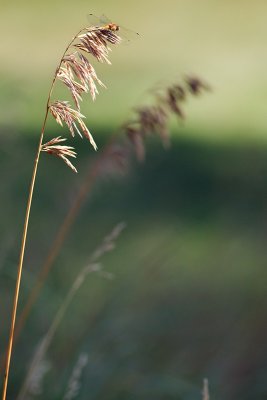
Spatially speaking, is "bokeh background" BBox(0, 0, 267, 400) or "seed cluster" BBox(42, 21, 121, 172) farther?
"bokeh background" BBox(0, 0, 267, 400)

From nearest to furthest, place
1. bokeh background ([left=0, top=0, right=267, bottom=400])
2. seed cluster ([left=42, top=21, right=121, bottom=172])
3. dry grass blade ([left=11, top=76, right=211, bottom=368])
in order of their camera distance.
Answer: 1. seed cluster ([left=42, top=21, right=121, bottom=172])
2. dry grass blade ([left=11, top=76, right=211, bottom=368])
3. bokeh background ([left=0, top=0, right=267, bottom=400])

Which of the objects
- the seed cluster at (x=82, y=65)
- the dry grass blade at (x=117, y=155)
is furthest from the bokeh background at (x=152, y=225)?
the seed cluster at (x=82, y=65)

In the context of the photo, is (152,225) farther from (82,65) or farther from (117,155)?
(82,65)

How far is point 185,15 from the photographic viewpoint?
7066mm

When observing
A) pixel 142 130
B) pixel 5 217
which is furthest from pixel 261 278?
pixel 142 130

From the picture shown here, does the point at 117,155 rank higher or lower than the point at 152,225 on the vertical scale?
lower

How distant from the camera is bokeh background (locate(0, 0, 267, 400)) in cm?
188

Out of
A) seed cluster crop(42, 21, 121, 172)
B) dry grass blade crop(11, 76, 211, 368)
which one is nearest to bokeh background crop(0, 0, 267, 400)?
dry grass blade crop(11, 76, 211, 368)

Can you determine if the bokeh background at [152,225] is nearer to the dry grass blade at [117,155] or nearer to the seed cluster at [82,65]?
the dry grass blade at [117,155]

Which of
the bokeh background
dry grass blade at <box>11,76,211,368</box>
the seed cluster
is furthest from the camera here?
the bokeh background

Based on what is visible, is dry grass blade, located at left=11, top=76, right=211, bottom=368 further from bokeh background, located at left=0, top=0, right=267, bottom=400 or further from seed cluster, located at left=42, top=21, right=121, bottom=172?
seed cluster, located at left=42, top=21, right=121, bottom=172

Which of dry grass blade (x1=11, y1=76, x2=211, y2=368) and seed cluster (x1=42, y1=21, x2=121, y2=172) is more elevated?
dry grass blade (x1=11, y1=76, x2=211, y2=368)

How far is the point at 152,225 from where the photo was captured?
10.8 ft

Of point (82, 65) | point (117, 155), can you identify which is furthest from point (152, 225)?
point (82, 65)
